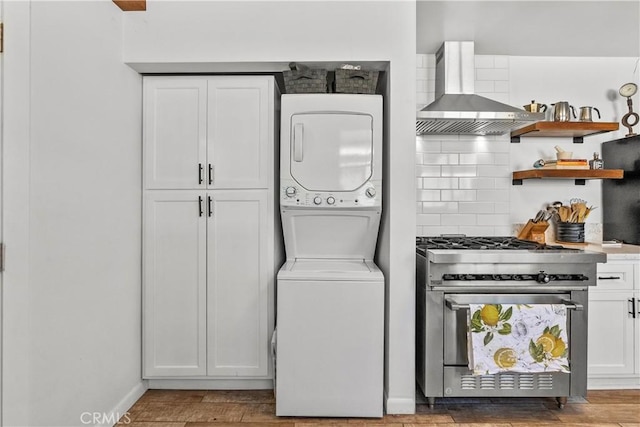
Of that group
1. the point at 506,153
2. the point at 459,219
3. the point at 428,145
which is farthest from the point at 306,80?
the point at 506,153

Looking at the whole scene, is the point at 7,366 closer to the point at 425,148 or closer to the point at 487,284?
Result: the point at 487,284

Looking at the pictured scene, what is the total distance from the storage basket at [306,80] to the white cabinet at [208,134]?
0.13 metres

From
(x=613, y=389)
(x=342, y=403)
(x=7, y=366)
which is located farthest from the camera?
(x=613, y=389)

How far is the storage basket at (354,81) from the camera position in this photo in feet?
8.29

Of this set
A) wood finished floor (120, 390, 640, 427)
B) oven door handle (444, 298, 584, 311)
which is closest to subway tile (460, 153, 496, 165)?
oven door handle (444, 298, 584, 311)

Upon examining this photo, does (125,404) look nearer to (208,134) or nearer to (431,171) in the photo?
(208,134)

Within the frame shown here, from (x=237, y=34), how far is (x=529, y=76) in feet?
7.57

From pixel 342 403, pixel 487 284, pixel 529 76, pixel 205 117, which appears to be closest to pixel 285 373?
pixel 342 403

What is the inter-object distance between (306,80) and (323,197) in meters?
0.72

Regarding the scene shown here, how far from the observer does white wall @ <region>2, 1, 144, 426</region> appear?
1614 mm

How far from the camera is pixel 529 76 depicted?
3.28m

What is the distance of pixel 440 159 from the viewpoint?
10.7 feet

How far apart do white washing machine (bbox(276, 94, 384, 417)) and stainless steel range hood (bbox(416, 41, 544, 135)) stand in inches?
22.2

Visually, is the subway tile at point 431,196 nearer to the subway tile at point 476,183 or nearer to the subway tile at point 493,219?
the subway tile at point 476,183
